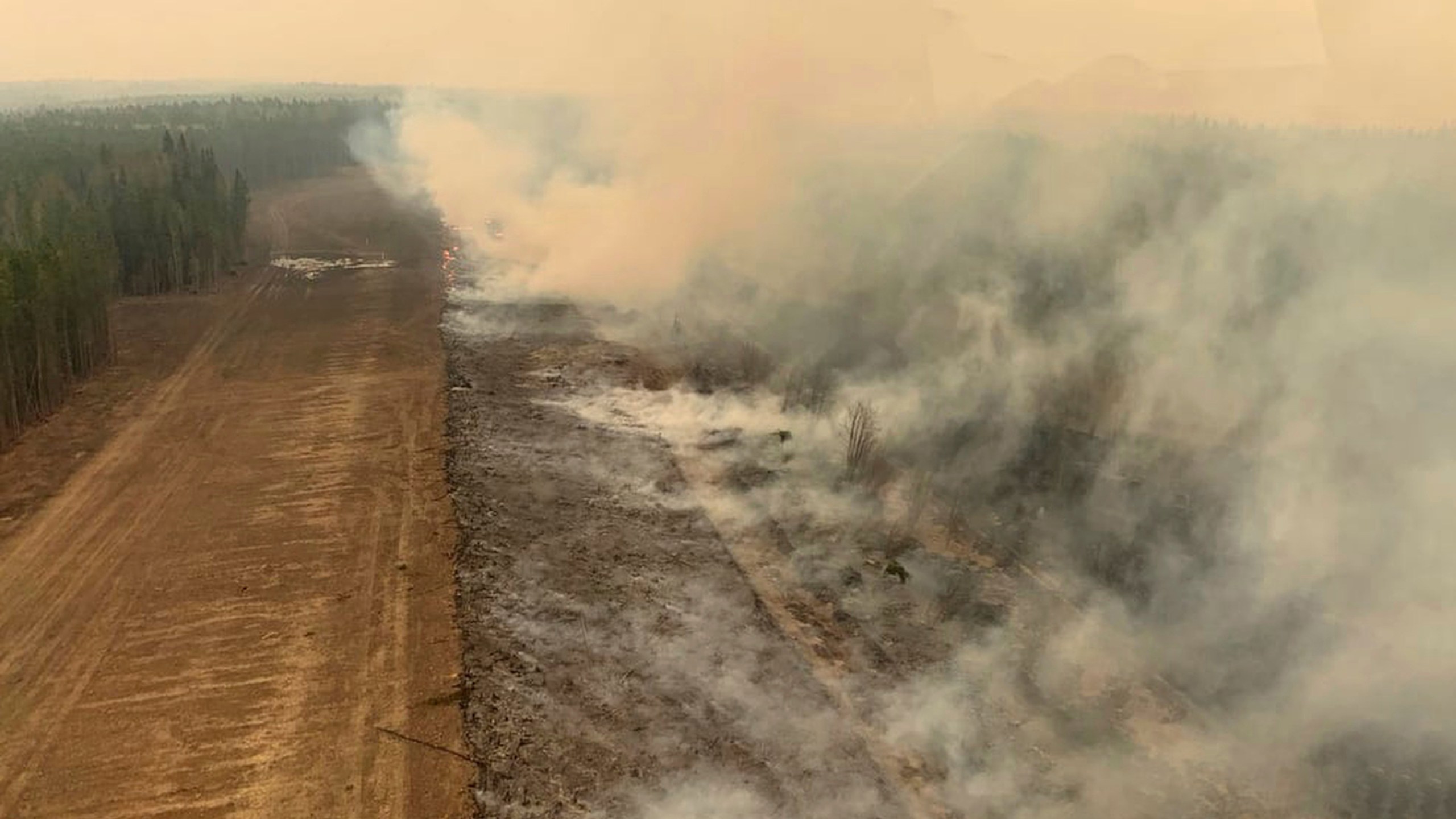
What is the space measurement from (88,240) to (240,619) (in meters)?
24.1

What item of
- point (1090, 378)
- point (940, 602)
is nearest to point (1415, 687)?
point (940, 602)

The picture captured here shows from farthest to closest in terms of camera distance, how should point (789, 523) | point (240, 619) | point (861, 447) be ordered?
point (861, 447), point (789, 523), point (240, 619)

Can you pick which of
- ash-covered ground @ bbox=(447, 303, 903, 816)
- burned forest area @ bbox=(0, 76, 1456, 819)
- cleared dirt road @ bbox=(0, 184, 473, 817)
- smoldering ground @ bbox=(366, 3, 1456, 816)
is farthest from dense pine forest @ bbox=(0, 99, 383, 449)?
smoldering ground @ bbox=(366, 3, 1456, 816)

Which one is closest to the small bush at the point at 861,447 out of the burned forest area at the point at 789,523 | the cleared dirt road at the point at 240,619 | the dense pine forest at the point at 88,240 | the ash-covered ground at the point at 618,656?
the burned forest area at the point at 789,523

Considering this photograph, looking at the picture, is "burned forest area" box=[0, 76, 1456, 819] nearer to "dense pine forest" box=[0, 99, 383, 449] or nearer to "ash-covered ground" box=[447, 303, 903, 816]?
"ash-covered ground" box=[447, 303, 903, 816]

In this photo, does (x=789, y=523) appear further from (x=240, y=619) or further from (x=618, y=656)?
(x=240, y=619)

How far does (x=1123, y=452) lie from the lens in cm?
2139

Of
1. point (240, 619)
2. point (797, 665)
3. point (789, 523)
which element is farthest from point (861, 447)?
point (240, 619)

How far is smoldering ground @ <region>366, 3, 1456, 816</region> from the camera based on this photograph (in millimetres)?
12906

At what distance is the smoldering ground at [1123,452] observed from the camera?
12906 mm

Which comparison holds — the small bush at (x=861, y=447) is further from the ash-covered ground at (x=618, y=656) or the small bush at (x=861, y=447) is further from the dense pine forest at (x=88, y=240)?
the dense pine forest at (x=88, y=240)

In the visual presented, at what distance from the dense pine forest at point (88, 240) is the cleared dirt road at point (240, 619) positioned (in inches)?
105

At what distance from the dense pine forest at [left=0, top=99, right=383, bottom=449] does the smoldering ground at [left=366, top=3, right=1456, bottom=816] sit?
42.4 feet

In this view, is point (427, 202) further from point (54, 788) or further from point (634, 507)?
point (54, 788)
